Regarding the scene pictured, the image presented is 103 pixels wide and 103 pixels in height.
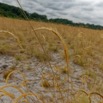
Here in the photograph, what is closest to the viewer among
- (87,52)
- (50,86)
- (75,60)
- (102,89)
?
(102,89)

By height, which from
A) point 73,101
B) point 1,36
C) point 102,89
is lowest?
point 1,36

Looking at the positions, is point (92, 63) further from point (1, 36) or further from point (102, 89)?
point (1, 36)

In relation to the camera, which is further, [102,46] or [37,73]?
[102,46]

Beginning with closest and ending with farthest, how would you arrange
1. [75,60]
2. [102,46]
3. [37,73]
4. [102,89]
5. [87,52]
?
1. [102,89]
2. [37,73]
3. [75,60]
4. [87,52]
5. [102,46]

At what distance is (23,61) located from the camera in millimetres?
3701

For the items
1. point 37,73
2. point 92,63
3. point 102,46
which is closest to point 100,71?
point 92,63

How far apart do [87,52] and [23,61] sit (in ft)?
4.13

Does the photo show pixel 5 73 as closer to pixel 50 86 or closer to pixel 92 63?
pixel 50 86

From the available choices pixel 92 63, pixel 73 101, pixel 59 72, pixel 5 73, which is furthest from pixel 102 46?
pixel 73 101

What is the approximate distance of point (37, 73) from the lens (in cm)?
323

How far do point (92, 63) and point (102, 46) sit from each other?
5.02 feet

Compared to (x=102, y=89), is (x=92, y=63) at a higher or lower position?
lower

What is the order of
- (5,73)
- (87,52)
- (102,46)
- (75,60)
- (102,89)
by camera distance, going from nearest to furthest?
1. (102,89)
2. (5,73)
3. (75,60)
4. (87,52)
5. (102,46)

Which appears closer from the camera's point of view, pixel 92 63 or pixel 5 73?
pixel 5 73
